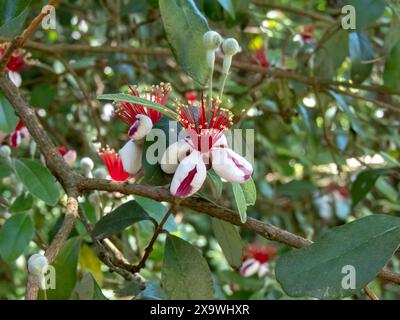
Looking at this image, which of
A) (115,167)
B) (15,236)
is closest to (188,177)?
(115,167)

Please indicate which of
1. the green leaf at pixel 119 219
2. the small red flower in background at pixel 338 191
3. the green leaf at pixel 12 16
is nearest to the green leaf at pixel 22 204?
the green leaf at pixel 119 219

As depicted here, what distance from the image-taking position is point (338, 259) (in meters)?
0.86

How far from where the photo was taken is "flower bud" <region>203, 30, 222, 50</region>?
0.91m

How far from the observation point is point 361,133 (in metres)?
1.77

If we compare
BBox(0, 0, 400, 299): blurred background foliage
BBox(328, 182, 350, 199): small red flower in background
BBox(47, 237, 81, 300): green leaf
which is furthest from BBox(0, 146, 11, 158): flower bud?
BBox(328, 182, 350, 199): small red flower in background

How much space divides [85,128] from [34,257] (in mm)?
1350

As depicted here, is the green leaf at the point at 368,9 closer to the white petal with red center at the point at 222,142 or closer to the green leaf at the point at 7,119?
the white petal with red center at the point at 222,142

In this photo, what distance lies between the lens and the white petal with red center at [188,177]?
0.84 m

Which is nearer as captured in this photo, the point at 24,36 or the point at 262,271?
the point at 24,36

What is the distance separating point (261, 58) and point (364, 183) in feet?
1.44

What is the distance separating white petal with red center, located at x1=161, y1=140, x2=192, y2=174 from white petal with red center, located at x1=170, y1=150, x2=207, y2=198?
3cm

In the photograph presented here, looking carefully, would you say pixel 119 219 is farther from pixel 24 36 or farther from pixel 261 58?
pixel 261 58

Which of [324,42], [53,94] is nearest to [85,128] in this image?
[53,94]

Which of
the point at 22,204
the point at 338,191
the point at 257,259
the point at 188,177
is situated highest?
the point at 188,177
